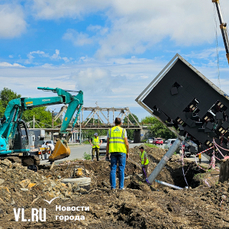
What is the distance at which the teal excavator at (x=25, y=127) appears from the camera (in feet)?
37.9

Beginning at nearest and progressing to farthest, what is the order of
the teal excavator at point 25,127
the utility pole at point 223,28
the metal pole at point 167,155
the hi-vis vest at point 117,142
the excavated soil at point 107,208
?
the excavated soil at point 107,208 → the hi-vis vest at point 117,142 → the metal pole at point 167,155 → the teal excavator at point 25,127 → the utility pole at point 223,28

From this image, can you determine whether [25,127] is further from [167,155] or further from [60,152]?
[167,155]

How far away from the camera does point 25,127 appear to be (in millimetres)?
12828

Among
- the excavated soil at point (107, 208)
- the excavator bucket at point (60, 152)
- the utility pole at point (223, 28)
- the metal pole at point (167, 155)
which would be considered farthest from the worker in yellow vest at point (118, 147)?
the utility pole at point (223, 28)

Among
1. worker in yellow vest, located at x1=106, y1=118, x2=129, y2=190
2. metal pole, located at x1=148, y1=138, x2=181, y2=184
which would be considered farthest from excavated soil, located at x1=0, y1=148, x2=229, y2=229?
metal pole, located at x1=148, y1=138, x2=181, y2=184

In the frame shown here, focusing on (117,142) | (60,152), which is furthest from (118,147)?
(60,152)

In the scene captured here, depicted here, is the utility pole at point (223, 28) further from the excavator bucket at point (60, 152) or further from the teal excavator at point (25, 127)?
the excavator bucket at point (60, 152)

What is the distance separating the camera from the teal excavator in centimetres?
1154

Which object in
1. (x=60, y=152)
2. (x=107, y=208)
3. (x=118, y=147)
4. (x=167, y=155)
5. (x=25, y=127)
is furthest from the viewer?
(x=25, y=127)

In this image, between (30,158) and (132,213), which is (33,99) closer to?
(30,158)

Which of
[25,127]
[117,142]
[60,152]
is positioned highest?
[25,127]

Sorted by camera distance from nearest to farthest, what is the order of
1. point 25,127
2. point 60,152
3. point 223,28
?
point 60,152 < point 25,127 < point 223,28

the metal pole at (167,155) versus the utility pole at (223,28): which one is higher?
the utility pole at (223,28)

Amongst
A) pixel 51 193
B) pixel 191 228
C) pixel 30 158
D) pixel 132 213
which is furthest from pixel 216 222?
pixel 30 158
